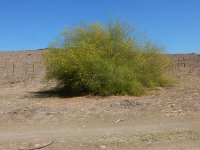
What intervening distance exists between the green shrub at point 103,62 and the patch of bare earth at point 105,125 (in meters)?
3.09

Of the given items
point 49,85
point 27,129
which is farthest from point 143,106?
point 49,85

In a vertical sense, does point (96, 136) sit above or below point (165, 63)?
Answer: below

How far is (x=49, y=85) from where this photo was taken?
3031cm

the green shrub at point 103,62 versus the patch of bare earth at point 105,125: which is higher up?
the green shrub at point 103,62

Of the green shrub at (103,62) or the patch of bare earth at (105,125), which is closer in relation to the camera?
the patch of bare earth at (105,125)

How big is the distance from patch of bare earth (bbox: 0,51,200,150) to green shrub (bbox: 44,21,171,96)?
3.09m

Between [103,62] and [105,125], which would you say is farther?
[103,62]

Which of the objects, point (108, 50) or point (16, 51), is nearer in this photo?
point (108, 50)

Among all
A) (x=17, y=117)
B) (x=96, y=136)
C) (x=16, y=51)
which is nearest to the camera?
(x=96, y=136)

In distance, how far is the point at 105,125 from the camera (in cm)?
1452

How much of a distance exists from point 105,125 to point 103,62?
927 cm

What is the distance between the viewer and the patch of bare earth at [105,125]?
463 inches

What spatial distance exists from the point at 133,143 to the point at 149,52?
15.9m

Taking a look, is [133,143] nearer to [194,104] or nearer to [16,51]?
[194,104]
